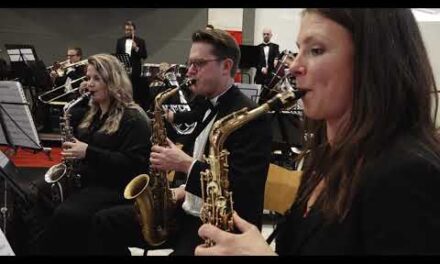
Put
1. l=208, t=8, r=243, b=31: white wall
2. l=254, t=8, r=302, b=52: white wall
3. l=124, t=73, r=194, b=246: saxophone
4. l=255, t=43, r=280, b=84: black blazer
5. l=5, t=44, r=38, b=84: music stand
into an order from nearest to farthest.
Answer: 1. l=124, t=73, r=194, b=246: saxophone
2. l=5, t=44, r=38, b=84: music stand
3. l=255, t=43, r=280, b=84: black blazer
4. l=254, t=8, r=302, b=52: white wall
5. l=208, t=8, r=243, b=31: white wall

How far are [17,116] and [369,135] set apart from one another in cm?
320

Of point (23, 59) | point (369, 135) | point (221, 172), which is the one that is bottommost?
point (23, 59)

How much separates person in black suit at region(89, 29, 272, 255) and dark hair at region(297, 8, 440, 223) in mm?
1202

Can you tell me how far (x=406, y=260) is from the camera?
1090 millimetres

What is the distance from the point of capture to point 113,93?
3.84m

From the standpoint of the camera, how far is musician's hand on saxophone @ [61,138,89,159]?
3570 mm

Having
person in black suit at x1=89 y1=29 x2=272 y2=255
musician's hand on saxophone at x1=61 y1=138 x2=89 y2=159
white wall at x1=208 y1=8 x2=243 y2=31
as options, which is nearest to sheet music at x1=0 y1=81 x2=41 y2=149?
musician's hand on saxophone at x1=61 y1=138 x2=89 y2=159

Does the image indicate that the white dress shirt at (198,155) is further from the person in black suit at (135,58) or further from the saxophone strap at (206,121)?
the person in black suit at (135,58)

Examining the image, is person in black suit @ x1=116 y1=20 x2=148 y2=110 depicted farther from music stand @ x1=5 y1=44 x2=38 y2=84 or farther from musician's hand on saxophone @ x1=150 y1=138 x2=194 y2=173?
musician's hand on saxophone @ x1=150 y1=138 x2=194 y2=173

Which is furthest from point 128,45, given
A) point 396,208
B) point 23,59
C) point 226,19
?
point 396,208

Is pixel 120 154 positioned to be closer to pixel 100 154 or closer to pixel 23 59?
pixel 100 154

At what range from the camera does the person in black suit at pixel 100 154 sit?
341 centimetres
